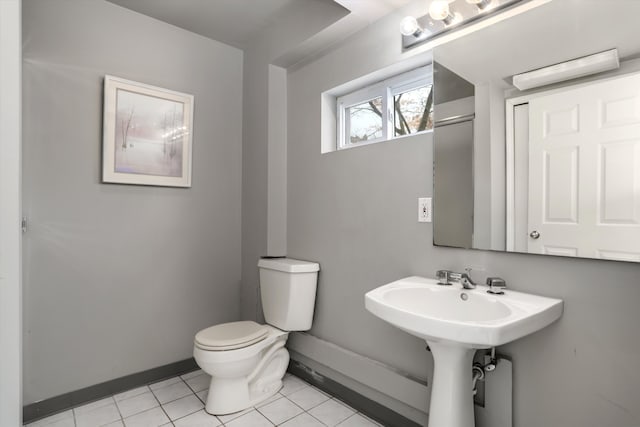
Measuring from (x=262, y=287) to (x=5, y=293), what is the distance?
51.2 inches

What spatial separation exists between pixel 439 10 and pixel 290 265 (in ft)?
4.98

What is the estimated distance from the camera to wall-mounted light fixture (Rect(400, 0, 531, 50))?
1330 mm

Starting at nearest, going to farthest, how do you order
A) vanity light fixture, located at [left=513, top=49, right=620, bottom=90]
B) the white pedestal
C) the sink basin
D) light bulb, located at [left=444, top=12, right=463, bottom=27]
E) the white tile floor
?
the sink basin < vanity light fixture, located at [left=513, top=49, right=620, bottom=90] < the white pedestal < light bulb, located at [left=444, top=12, right=463, bottom=27] < the white tile floor

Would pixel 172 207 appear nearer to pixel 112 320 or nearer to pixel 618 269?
pixel 112 320

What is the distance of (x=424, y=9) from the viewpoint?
1.55 meters

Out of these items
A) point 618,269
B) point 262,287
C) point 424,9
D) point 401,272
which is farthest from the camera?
point 262,287

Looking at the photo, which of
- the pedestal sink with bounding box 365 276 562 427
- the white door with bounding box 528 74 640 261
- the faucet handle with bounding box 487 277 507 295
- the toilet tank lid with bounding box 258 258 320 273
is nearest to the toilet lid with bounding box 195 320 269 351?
the toilet tank lid with bounding box 258 258 320 273

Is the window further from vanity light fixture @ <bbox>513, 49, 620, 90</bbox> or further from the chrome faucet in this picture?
the chrome faucet

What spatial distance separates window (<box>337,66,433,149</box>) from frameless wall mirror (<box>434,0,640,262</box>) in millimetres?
268

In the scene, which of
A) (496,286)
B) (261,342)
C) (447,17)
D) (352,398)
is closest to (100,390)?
(261,342)

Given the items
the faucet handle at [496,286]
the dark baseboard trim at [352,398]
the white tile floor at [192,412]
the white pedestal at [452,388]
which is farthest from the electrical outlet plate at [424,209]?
the white tile floor at [192,412]

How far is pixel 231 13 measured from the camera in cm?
210

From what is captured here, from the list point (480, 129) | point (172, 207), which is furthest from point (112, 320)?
point (480, 129)

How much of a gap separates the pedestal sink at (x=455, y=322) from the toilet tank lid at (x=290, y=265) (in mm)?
717
